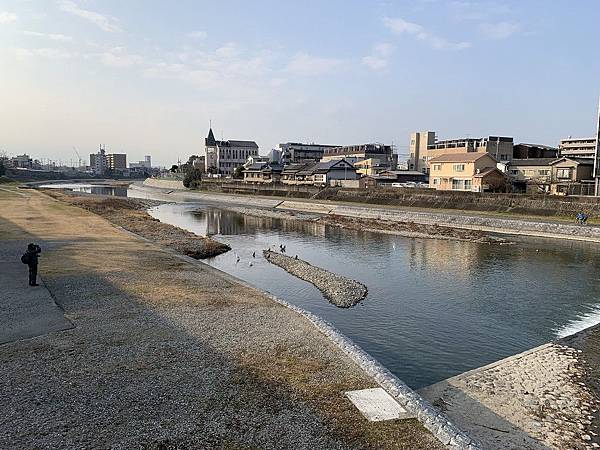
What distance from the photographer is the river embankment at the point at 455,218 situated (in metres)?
30.4

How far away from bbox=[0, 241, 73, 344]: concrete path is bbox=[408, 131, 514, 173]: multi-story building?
5991 centimetres

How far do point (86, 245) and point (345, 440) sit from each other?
18317 millimetres

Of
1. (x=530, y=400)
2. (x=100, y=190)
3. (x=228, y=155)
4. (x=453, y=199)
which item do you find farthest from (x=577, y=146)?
(x=100, y=190)

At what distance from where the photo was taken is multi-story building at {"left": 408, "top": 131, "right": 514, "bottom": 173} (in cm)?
6494

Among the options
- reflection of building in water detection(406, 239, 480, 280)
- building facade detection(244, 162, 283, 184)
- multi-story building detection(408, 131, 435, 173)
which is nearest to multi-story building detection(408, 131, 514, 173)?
multi-story building detection(408, 131, 435, 173)

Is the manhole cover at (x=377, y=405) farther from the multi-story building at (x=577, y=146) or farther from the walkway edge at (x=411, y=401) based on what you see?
the multi-story building at (x=577, y=146)

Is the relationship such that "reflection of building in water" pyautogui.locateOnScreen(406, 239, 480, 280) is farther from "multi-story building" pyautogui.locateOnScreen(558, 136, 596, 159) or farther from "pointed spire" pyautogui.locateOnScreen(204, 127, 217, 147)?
"pointed spire" pyautogui.locateOnScreen(204, 127, 217, 147)

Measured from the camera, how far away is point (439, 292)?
17.2 m

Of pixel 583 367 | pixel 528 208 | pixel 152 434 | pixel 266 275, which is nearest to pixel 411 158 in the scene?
pixel 528 208

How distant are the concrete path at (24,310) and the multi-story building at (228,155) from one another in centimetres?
8954

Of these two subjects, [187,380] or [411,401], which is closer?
[411,401]

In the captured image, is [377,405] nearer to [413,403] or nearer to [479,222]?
[413,403]

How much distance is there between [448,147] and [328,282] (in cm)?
6121

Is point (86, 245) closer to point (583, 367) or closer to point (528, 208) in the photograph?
point (583, 367)
